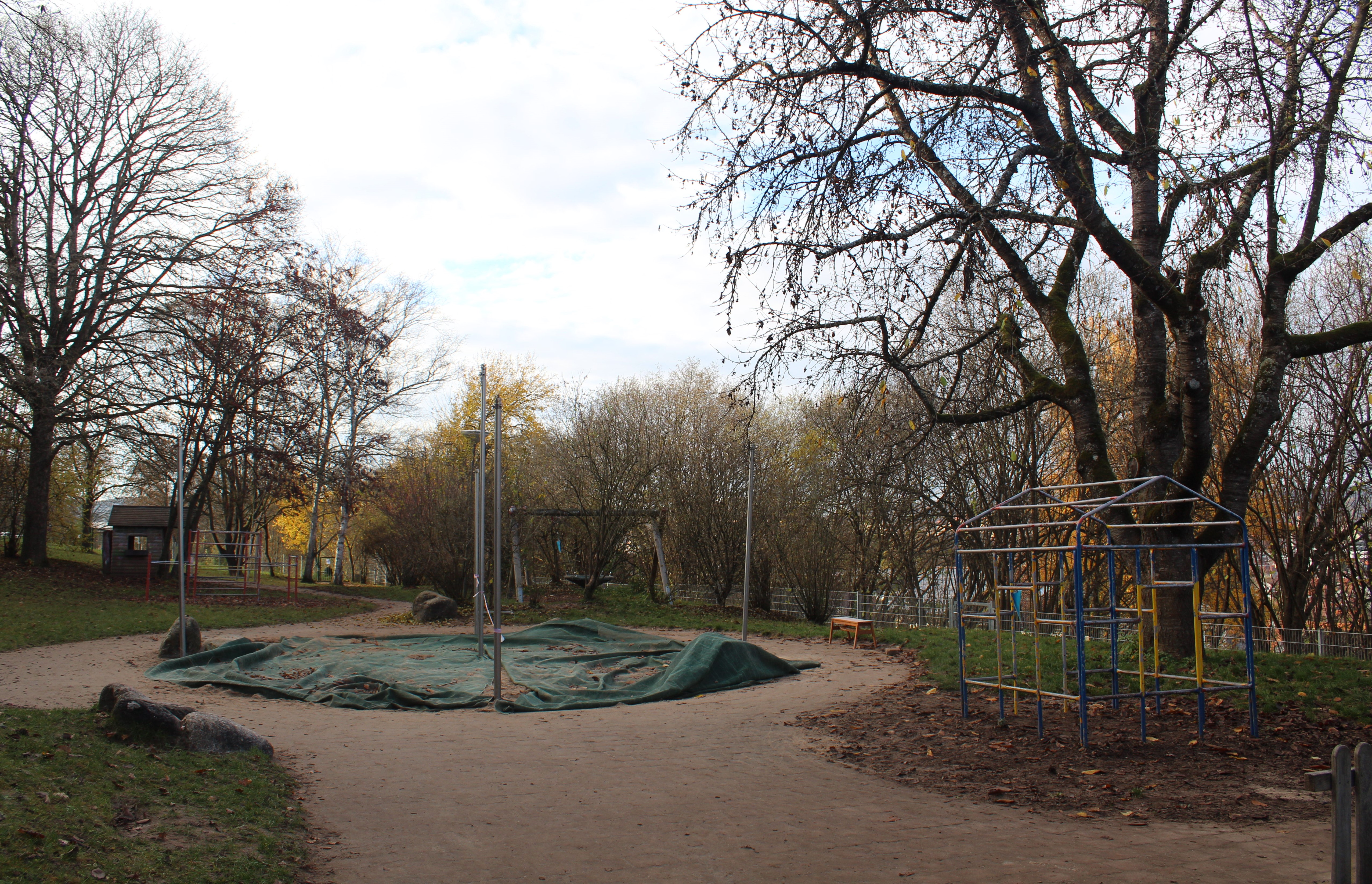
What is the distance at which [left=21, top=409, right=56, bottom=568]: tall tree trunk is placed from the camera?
68.2 ft

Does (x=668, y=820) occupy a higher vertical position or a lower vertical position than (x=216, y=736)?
lower

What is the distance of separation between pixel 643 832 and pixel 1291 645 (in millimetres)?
15720

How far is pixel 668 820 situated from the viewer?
5.14 meters

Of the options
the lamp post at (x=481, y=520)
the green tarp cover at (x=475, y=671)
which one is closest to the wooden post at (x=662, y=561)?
the green tarp cover at (x=475, y=671)

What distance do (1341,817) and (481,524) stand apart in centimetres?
928

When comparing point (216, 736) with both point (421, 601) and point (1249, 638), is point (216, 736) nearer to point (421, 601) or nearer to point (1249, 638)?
point (1249, 638)

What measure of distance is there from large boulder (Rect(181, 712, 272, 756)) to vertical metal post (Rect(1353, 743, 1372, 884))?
6.30m

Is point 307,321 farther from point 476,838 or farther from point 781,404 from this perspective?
point 476,838

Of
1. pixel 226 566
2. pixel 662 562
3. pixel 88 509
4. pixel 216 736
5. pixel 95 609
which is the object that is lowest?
pixel 95 609

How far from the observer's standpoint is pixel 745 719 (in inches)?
336

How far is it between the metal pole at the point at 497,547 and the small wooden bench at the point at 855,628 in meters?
7.76

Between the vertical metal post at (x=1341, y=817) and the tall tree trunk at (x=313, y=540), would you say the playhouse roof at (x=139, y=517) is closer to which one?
the tall tree trunk at (x=313, y=540)

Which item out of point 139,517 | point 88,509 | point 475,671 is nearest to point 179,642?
point 475,671

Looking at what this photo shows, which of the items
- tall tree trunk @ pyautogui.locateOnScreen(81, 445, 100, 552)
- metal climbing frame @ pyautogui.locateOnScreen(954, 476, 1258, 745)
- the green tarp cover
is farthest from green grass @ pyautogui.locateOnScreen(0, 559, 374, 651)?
metal climbing frame @ pyautogui.locateOnScreen(954, 476, 1258, 745)
